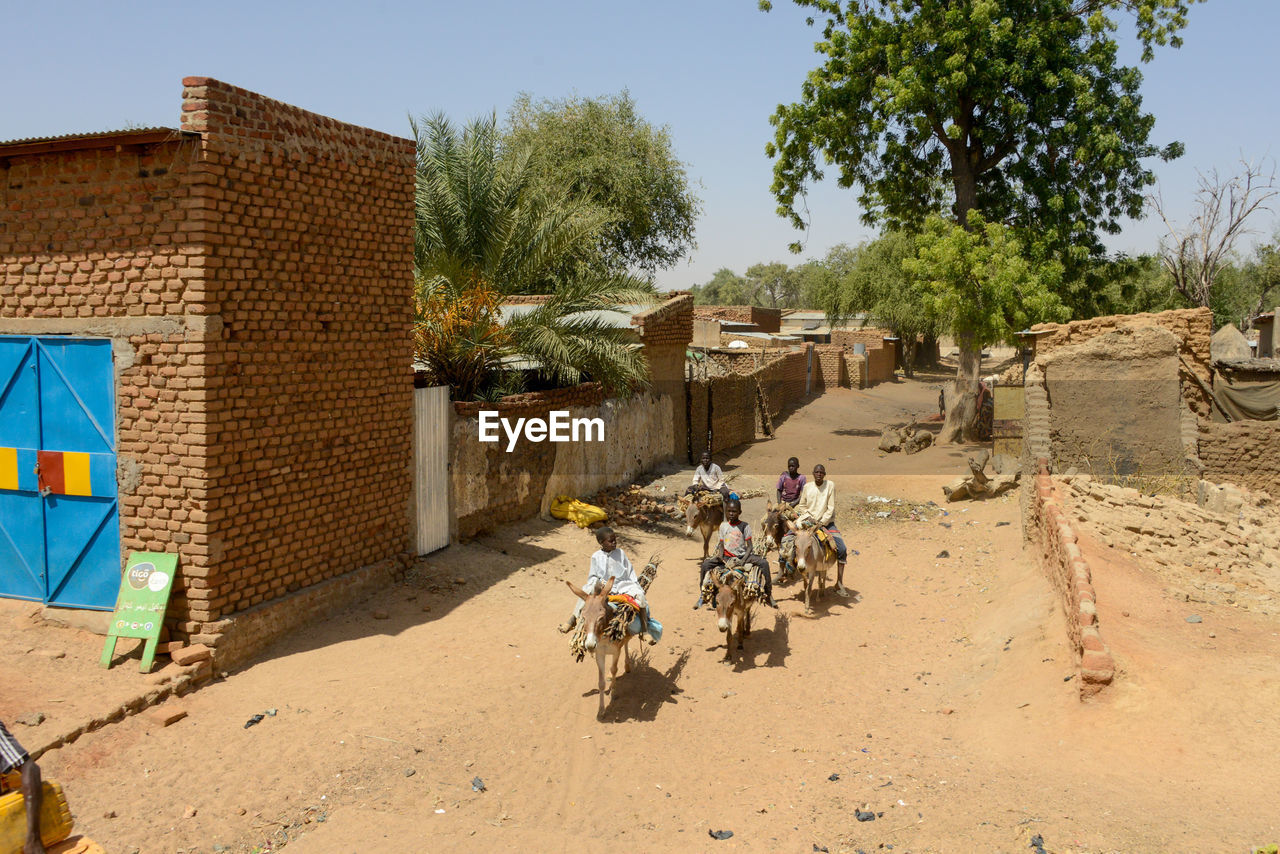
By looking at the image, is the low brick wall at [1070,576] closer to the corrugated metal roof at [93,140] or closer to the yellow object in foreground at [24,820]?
the yellow object in foreground at [24,820]

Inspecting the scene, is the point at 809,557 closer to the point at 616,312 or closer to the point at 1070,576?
the point at 1070,576

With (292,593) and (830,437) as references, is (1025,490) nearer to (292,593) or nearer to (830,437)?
(292,593)

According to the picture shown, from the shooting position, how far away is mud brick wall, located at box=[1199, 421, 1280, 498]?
1486 cm

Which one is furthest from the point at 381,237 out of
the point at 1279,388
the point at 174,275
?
the point at 1279,388

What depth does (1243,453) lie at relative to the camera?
49.1ft

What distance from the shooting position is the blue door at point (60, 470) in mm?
8680

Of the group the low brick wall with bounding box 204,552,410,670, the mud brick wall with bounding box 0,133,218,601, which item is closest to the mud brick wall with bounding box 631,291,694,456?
the low brick wall with bounding box 204,552,410,670

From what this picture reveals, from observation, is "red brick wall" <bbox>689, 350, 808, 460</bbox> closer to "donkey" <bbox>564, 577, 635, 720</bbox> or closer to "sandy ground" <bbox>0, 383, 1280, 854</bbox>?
"sandy ground" <bbox>0, 383, 1280, 854</bbox>

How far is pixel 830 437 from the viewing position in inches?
1075

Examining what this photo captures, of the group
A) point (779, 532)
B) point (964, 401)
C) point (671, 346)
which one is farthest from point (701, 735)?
point (964, 401)

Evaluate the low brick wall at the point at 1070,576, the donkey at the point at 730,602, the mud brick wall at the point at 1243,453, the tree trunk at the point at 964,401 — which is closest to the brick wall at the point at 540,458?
the donkey at the point at 730,602

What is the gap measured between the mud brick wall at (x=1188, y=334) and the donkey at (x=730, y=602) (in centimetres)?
883

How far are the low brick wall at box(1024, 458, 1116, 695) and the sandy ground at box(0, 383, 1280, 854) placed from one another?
0.64ft

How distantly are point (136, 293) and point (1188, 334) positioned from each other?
15.1 meters
